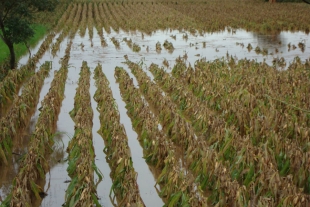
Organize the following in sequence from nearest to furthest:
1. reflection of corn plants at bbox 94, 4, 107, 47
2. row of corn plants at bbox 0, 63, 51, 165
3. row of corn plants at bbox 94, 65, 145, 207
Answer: row of corn plants at bbox 94, 65, 145, 207, row of corn plants at bbox 0, 63, 51, 165, reflection of corn plants at bbox 94, 4, 107, 47

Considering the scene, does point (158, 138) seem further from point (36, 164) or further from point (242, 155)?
point (36, 164)

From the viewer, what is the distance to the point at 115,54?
17484 mm

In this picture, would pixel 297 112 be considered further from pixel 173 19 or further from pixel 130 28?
pixel 173 19

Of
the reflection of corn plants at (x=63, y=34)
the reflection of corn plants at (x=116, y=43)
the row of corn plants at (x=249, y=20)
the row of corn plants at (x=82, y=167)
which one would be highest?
the row of corn plants at (x=82, y=167)

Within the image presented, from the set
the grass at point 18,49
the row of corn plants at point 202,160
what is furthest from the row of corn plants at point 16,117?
A: the grass at point 18,49

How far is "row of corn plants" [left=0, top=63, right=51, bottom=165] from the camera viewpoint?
7172mm

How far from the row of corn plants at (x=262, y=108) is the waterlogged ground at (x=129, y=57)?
181 cm

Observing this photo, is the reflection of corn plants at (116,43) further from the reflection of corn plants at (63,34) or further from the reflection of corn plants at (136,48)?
the reflection of corn plants at (63,34)

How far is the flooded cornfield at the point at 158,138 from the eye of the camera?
5.63m

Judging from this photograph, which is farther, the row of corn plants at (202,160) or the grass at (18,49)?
the grass at (18,49)

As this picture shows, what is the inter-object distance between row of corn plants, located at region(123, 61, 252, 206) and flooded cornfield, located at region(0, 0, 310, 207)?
0.06ft

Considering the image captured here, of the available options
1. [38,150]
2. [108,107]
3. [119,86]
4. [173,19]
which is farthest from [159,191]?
[173,19]

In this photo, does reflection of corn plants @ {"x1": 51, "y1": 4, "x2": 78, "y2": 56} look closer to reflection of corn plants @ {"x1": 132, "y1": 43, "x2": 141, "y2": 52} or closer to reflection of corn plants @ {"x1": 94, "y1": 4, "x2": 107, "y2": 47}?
reflection of corn plants @ {"x1": 94, "y1": 4, "x2": 107, "y2": 47}

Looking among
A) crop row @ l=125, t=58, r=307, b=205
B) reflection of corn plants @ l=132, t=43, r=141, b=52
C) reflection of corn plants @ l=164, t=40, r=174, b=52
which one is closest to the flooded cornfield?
crop row @ l=125, t=58, r=307, b=205
